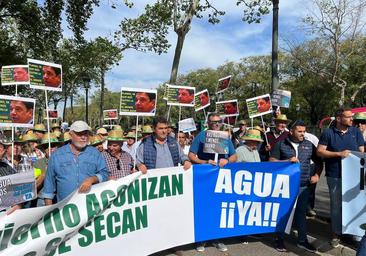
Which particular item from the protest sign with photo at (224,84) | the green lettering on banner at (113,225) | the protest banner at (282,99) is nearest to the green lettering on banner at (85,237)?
the green lettering on banner at (113,225)

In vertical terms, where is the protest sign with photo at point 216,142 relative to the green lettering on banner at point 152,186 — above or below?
above

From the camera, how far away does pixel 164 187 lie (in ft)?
18.5

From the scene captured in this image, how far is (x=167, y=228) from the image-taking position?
5707 mm

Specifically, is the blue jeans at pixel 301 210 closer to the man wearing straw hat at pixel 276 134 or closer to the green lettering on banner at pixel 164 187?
the man wearing straw hat at pixel 276 134

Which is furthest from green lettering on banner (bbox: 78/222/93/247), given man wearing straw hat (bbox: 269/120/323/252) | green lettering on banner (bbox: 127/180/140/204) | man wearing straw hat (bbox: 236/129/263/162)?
man wearing straw hat (bbox: 269/120/323/252)

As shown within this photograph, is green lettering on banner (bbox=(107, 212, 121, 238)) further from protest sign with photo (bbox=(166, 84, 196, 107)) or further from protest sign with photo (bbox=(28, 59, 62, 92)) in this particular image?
protest sign with photo (bbox=(166, 84, 196, 107))

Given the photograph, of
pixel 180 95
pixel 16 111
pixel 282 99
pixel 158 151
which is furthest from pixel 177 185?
pixel 282 99

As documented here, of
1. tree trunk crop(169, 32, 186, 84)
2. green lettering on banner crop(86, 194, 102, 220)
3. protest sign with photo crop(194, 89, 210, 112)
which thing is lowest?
green lettering on banner crop(86, 194, 102, 220)

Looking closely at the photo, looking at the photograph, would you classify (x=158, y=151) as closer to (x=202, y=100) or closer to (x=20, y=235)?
(x=20, y=235)

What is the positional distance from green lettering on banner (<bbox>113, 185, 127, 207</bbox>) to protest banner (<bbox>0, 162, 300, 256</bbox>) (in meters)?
0.01

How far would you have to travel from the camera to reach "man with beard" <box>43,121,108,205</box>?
4707 millimetres

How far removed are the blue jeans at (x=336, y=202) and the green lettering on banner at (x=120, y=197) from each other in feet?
10.1

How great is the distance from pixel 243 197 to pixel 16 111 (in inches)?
142

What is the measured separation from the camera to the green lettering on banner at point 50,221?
4.39 meters
